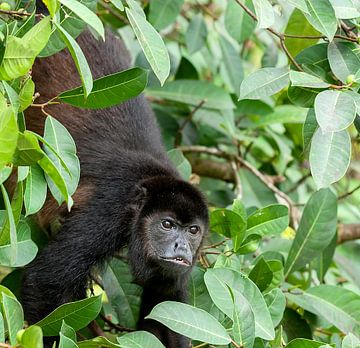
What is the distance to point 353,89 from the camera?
113 inches

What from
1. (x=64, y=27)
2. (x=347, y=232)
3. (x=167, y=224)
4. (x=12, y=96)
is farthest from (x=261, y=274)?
(x=347, y=232)

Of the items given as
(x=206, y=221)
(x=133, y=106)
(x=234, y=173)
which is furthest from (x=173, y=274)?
(x=234, y=173)

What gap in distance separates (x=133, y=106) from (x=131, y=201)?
64cm

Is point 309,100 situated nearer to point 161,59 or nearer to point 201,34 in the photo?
point 161,59

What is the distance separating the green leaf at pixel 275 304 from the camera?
315 centimetres

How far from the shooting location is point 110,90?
282cm

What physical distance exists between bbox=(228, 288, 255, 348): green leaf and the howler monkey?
1.10 metres

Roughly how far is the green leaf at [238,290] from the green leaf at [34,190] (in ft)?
2.23

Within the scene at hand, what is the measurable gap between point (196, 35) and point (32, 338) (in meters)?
3.36

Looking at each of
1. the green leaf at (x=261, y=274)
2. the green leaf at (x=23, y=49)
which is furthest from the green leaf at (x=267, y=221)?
the green leaf at (x=23, y=49)

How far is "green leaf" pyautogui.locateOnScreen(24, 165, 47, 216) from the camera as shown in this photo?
2.53m

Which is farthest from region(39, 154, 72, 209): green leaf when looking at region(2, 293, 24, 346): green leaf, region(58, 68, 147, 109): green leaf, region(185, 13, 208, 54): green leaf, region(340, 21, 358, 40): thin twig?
region(185, 13, 208, 54): green leaf

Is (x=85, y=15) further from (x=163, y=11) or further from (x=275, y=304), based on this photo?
(x=163, y=11)

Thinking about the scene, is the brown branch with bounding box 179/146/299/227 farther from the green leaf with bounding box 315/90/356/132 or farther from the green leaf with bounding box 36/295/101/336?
the green leaf with bounding box 36/295/101/336
